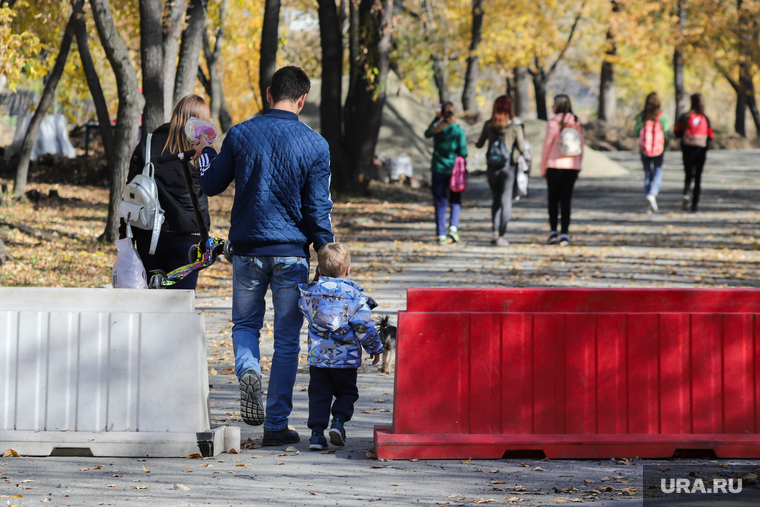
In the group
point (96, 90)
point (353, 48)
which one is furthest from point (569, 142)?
point (353, 48)

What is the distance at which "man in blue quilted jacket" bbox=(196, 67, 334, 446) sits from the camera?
5047 mm

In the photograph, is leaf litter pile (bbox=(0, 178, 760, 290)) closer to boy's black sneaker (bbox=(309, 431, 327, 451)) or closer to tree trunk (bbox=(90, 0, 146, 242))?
tree trunk (bbox=(90, 0, 146, 242))

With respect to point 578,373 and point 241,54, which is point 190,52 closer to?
point 578,373

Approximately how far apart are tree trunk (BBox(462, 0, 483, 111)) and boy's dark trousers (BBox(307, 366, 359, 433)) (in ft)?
99.2

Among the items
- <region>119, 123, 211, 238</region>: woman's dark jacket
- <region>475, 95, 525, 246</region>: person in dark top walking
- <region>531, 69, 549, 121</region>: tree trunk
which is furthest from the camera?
<region>531, 69, 549, 121</region>: tree trunk

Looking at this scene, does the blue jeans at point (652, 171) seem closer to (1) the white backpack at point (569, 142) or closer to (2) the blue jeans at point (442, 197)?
(1) the white backpack at point (569, 142)

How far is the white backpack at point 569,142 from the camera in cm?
1275

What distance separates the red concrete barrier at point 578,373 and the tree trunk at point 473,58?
98.3 ft

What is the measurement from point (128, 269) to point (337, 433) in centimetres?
199

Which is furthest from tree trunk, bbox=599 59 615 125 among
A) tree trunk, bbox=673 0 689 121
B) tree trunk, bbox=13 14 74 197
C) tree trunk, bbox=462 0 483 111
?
tree trunk, bbox=13 14 74 197

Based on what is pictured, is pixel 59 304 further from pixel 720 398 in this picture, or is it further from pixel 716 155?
pixel 716 155

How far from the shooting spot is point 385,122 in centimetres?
2831

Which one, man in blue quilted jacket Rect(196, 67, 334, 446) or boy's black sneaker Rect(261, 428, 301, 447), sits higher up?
man in blue quilted jacket Rect(196, 67, 334, 446)

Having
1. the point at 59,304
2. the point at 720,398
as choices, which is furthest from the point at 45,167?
the point at 720,398
